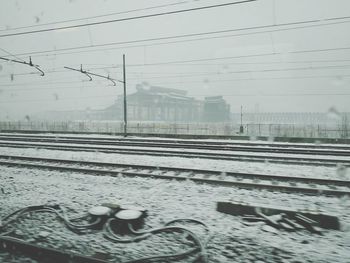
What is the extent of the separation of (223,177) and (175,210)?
9.89 feet

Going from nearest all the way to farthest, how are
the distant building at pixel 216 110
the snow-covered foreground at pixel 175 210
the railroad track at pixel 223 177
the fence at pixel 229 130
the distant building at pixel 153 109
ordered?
1. the snow-covered foreground at pixel 175 210
2. the railroad track at pixel 223 177
3. the fence at pixel 229 130
4. the distant building at pixel 216 110
5. the distant building at pixel 153 109

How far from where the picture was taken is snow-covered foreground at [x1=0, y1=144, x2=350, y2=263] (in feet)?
12.0

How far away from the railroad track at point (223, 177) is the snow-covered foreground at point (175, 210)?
1.05 ft

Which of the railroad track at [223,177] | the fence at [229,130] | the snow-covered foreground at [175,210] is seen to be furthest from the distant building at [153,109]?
the snow-covered foreground at [175,210]

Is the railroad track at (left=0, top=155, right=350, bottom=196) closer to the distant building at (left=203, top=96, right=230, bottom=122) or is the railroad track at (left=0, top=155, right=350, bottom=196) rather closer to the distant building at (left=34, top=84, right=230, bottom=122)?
the distant building at (left=203, top=96, right=230, bottom=122)

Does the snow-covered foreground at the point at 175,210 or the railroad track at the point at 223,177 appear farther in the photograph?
the railroad track at the point at 223,177

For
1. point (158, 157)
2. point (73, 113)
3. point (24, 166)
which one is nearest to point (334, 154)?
point (158, 157)

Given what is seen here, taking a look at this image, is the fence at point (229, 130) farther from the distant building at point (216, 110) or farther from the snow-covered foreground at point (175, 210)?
the distant building at point (216, 110)

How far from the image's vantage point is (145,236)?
4066mm

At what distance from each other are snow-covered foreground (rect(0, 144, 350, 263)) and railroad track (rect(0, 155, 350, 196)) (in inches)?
12.6

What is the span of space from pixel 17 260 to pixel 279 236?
162 inches

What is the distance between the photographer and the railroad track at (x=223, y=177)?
21.4 feet

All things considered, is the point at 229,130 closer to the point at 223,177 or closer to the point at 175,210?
the point at 223,177

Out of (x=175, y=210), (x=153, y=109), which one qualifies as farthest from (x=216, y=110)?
(x=175, y=210)
